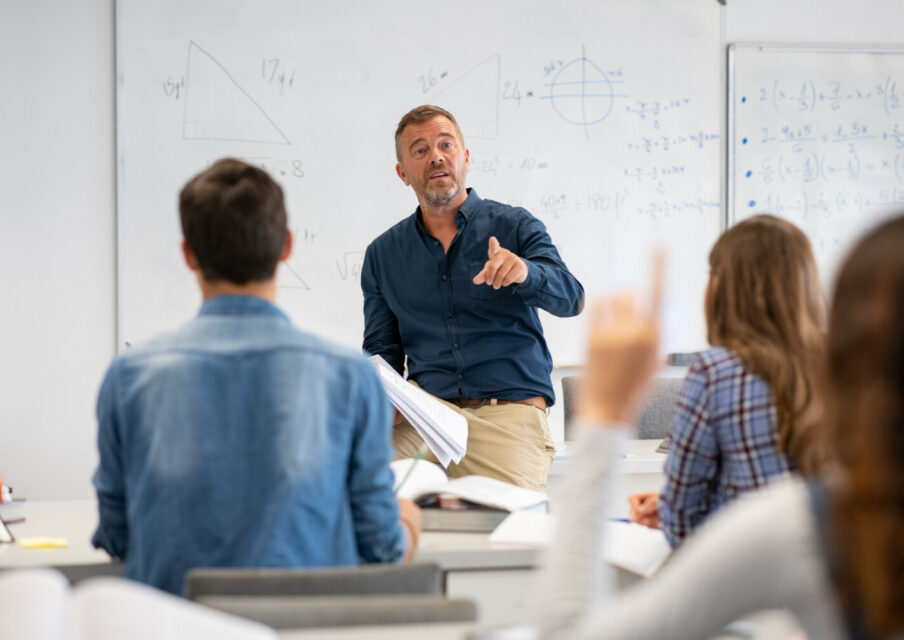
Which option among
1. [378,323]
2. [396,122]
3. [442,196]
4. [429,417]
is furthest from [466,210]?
[396,122]

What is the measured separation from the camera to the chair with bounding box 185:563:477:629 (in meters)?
1.06

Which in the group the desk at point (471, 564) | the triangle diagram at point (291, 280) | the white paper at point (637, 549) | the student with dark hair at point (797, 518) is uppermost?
the triangle diagram at point (291, 280)

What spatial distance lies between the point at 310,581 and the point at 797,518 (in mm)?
574

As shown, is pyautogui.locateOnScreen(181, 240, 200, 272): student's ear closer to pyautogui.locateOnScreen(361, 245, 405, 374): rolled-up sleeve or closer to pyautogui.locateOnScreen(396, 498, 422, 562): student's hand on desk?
pyautogui.locateOnScreen(396, 498, 422, 562): student's hand on desk

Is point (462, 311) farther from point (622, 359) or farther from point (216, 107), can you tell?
point (622, 359)

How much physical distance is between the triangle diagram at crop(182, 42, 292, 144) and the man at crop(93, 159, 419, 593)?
2.52 meters

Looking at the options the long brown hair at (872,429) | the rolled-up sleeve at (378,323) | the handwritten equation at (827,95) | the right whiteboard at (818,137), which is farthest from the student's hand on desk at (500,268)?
the handwritten equation at (827,95)

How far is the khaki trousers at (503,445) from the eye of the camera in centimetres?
273

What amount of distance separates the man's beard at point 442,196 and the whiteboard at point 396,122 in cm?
103

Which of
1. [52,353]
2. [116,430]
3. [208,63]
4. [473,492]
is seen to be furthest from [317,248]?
[116,430]

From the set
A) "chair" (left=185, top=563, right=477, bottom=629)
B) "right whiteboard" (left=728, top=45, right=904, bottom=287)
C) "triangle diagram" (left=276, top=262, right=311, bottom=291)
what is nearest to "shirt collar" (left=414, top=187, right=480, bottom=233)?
"triangle diagram" (left=276, top=262, right=311, bottom=291)

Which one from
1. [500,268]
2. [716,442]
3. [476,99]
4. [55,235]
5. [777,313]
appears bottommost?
[716,442]

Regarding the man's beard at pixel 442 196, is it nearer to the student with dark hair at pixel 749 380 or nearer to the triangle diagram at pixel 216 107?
the triangle diagram at pixel 216 107

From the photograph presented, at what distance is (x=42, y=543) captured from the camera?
5.98 feet
